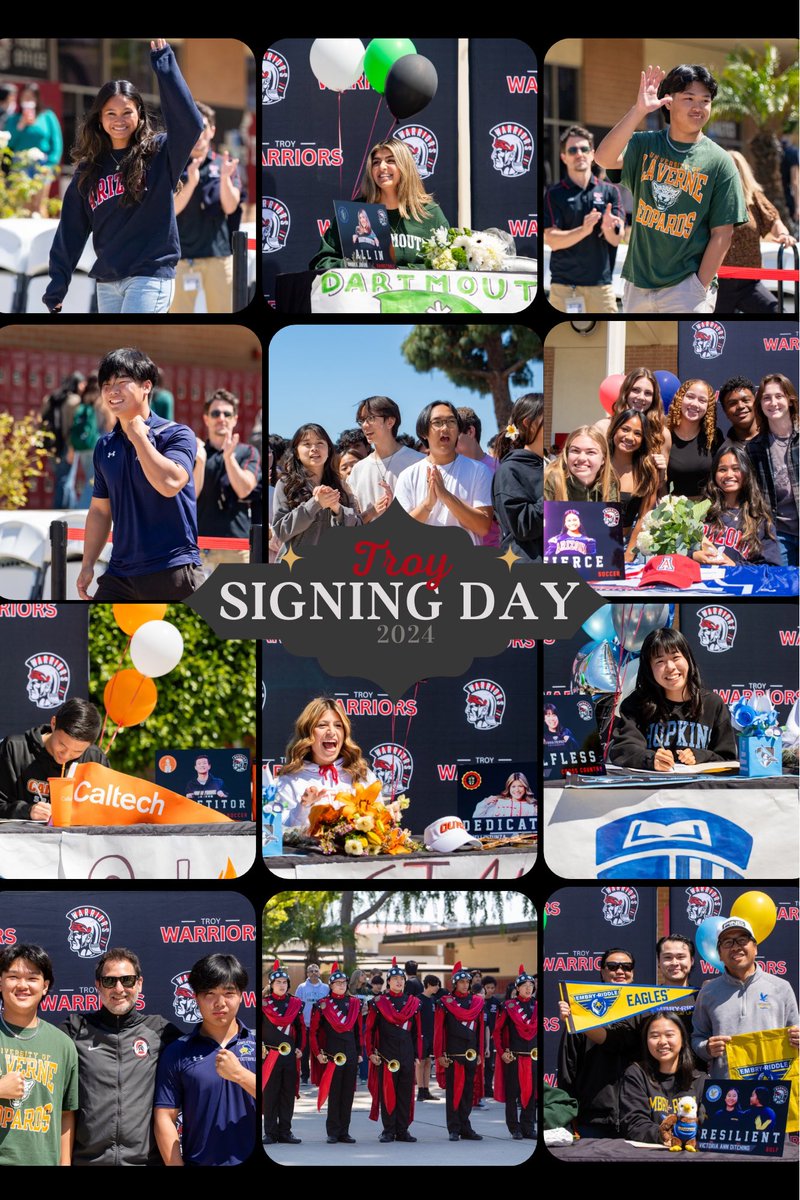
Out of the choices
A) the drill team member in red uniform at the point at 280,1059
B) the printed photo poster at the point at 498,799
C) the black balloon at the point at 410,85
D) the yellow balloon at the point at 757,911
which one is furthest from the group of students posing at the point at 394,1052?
the black balloon at the point at 410,85

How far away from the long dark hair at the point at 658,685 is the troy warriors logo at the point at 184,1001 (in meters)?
1.64

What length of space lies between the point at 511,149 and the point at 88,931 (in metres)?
2.78

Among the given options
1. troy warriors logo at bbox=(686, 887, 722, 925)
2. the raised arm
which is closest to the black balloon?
the raised arm

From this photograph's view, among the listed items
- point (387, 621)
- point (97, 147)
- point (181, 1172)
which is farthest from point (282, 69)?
point (181, 1172)

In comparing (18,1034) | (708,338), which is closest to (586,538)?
(708,338)

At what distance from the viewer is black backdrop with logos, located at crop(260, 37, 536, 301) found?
17.6 ft

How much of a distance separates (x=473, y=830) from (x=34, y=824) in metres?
1.36

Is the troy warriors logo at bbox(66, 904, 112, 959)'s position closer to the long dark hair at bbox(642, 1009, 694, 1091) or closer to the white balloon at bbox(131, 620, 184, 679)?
the white balloon at bbox(131, 620, 184, 679)

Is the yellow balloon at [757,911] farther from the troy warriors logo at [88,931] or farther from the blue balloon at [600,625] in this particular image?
the troy warriors logo at [88,931]

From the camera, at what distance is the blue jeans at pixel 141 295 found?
213 inches

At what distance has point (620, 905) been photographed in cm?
529
